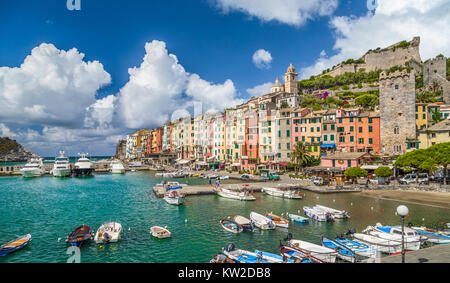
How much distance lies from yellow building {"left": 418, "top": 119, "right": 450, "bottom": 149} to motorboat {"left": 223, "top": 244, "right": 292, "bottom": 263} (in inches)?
2148

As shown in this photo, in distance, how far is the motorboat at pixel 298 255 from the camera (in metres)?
18.3

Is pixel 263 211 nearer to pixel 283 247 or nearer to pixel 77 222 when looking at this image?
pixel 283 247

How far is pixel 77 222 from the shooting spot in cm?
3114

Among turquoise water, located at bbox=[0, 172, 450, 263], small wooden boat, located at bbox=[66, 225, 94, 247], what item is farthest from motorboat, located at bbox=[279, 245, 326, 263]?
small wooden boat, located at bbox=[66, 225, 94, 247]

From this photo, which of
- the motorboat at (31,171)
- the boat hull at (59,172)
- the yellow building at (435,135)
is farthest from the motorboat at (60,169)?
the yellow building at (435,135)

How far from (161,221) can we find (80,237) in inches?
362

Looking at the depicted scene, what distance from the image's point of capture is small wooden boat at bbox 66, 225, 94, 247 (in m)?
23.3

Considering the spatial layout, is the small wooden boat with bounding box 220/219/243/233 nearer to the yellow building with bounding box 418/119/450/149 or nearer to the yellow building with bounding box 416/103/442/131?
the yellow building with bounding box 418/119/450/149

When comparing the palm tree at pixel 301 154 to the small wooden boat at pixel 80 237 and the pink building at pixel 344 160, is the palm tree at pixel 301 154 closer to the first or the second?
the pink building at pixel 344 160

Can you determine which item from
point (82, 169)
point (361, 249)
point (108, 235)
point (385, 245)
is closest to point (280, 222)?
point (361, 249)

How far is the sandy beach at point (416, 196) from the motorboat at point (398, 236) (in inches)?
677
